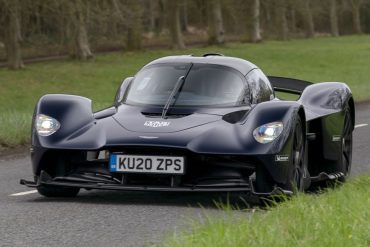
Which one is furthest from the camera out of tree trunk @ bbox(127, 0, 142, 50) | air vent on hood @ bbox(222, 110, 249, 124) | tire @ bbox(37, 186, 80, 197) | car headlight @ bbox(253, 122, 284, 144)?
tree trunk @ bbox(127, 0, 142, 50)

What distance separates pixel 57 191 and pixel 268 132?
1.92 m

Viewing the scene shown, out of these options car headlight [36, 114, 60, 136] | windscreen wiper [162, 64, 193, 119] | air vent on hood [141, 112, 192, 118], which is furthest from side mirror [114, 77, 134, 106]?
car headlight [36, 114, 60, 136]

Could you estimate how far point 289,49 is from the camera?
6538 cm

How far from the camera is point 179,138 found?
8.76m

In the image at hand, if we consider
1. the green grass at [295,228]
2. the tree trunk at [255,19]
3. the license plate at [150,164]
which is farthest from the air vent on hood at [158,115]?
the tree trunk at [255,19]

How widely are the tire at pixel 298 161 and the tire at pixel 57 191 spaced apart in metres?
1.89

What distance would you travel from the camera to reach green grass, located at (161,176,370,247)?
6.07 meters

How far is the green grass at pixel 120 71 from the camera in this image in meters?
37.8

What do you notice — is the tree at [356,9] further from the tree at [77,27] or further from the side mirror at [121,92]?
the side mirror at [121,92]

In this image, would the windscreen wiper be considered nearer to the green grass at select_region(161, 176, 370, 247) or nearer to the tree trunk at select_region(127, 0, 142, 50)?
the green grass at select_region(161, 176, 370, 247)

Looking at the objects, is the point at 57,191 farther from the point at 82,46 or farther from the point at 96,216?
the point at 82,46

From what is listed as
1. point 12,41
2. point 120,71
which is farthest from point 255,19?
point 12,41

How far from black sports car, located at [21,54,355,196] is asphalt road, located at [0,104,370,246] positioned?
194mm

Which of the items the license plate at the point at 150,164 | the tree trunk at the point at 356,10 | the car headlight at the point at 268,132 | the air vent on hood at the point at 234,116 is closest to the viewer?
the license plate at the point at 150,164
